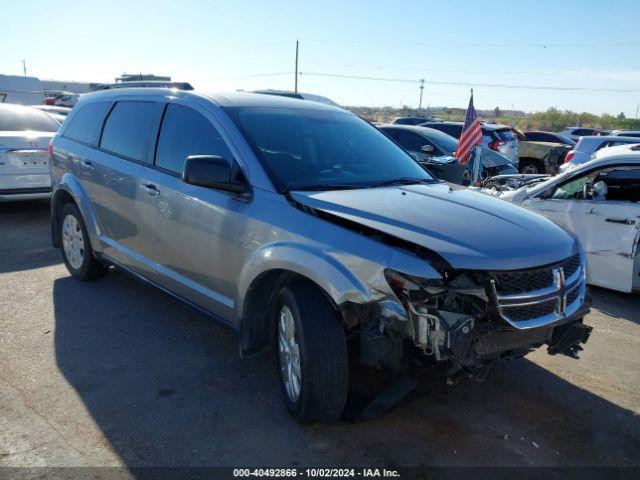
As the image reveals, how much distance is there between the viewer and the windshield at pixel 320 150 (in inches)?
142

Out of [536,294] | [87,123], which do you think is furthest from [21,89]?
[536,294]

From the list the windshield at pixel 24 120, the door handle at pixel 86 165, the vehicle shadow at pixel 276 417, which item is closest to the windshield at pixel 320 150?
the vehicle shadow at pixel 276 417

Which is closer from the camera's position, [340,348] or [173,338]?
[340,348]

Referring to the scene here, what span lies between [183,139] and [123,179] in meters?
0.83

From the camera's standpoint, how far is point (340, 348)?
296 cm

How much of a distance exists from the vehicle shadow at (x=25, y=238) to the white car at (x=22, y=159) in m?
0.47

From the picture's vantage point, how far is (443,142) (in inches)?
486

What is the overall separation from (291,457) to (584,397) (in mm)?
2106

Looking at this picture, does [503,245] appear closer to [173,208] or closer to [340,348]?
[340,348]

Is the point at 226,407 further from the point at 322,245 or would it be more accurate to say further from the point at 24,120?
the point at 24,120

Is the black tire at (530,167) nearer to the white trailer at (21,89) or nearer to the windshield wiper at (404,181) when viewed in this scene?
the windshield wiper at (404,181)

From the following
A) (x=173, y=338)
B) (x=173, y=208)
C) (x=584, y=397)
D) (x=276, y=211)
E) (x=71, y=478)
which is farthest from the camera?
(x=173, y=338)

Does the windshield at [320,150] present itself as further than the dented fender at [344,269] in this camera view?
Yes

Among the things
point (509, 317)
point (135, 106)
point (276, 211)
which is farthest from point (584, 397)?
point (135, 106)
